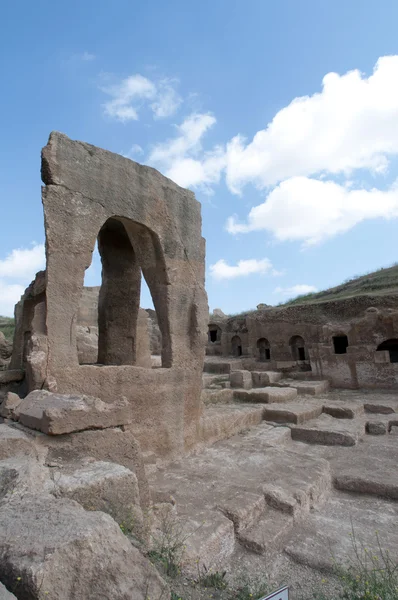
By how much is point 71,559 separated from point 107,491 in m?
0.89

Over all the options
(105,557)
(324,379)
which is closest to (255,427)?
(105,557)

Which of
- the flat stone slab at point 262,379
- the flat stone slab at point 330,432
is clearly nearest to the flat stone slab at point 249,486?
the flat stone slab at point 330,432

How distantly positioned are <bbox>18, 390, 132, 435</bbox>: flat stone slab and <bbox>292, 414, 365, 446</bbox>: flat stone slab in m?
3.85

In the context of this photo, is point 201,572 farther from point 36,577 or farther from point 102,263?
point 102,263

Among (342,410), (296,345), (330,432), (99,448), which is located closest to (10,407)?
(99,448)

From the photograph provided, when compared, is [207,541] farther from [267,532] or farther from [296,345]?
[296,345]

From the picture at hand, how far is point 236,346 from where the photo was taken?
21.5m

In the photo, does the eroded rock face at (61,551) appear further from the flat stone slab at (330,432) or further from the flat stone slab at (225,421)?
the flat stone slab at (330,432)

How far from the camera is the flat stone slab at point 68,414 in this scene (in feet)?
9.25

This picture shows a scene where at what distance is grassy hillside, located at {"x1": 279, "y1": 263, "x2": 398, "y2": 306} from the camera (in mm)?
22875

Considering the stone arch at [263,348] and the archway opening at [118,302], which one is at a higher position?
the archway opening at [118,302]

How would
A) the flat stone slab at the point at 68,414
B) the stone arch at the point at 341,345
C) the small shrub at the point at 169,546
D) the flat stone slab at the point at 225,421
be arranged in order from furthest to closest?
the stone arch at the point at 341,345, the flat stone slab at the point at 225,421, the flat stone slab at the point at 68,414, the small shrub at the point at 169,546

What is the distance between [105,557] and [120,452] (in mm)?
1550

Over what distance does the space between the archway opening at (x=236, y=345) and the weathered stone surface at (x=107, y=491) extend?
62.6 ft
